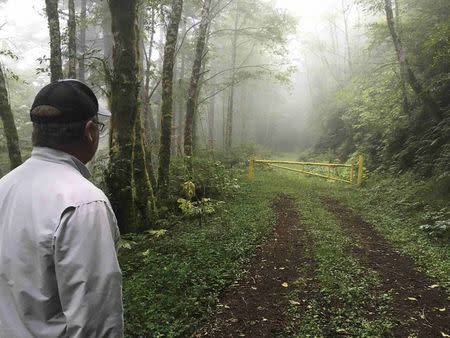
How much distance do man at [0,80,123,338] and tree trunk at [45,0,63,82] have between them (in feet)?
33.9

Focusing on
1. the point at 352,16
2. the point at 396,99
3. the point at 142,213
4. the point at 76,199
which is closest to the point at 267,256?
the point at 142,213

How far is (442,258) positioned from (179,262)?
4569 mm

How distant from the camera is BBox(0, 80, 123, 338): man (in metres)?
1.47

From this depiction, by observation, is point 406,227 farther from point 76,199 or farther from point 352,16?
point 352,16

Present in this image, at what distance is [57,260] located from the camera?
58.3 inches

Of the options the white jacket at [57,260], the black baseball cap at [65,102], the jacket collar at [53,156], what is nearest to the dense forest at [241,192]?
the white jacket at [57,260]

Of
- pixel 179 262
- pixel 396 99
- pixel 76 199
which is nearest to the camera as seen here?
pixel 76 199

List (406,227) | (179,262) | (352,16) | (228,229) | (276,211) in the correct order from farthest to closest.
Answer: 1. (352,16)
2. (276,211)
3. (406,227)
4. (228,229)
5. (179,262)

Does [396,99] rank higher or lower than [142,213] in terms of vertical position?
higher

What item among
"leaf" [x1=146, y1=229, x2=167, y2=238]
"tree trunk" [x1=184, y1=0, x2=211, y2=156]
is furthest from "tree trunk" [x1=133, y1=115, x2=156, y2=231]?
"tree trunk" [x1=184, y1=0, x2=211, y2=156]

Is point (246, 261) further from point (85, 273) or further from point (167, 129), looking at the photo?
Result: point (85, 273)

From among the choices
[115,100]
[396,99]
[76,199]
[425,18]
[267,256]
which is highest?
[425,18]

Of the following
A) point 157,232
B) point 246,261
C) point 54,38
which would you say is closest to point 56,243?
point 246,261

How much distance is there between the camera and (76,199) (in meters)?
1.53
